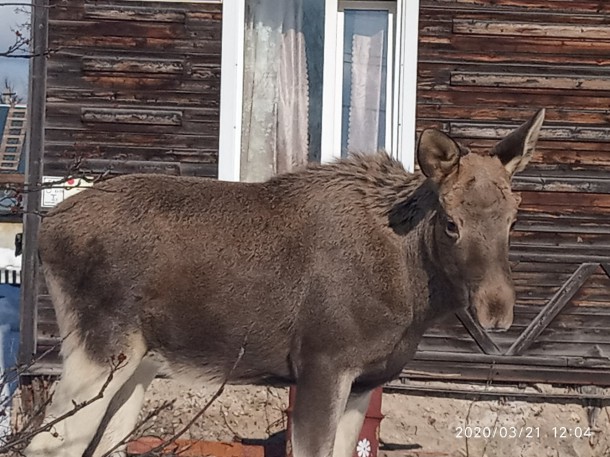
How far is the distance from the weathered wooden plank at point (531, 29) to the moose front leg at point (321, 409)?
15.7 feet

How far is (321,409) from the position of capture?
6.09 meters

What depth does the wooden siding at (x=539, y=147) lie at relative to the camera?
10039 mm

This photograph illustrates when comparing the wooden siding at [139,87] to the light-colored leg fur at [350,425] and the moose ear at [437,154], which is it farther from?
the moose ear at [437,154]

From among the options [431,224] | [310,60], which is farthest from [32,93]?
[431,224]

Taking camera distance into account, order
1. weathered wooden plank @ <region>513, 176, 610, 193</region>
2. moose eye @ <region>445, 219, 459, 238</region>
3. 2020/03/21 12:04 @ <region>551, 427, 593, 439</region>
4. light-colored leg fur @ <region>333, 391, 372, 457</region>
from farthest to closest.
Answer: weathered wooden plank @ <region>513, 176, 610, 193</region> → 2020/03/21 12:04 @ <region>551, 427, 593, 439</region> → light-colored leg fur @ <region>333, 391, 372, 457</region> → moose eye @ <region>445, 219, 459, 238</region>

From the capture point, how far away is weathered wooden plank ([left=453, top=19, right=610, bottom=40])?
10078 millimetres

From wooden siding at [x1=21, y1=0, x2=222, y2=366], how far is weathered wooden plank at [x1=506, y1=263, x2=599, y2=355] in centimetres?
297

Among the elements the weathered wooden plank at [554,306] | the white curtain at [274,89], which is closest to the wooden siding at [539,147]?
the weathered wooden plank at [554,306]

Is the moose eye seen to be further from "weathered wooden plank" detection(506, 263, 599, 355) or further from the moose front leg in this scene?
"weathered wooden plank" detection(506, 263, 599, 355)

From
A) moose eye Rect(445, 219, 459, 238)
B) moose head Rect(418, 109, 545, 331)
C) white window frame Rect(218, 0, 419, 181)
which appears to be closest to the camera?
moose head Rect(418, 109, 545, 331)

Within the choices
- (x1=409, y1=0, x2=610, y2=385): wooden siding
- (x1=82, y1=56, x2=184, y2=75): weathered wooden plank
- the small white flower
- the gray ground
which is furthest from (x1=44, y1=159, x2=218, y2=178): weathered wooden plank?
the small white flower

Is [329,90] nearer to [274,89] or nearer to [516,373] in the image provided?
[274,89]

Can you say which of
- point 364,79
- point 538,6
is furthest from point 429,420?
point 538,6

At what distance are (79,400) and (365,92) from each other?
4.83 metres
